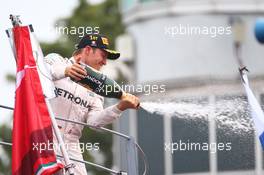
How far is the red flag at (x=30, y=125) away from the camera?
51.8ft

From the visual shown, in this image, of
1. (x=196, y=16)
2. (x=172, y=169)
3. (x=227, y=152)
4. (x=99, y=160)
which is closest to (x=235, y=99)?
(x=227, y=152)

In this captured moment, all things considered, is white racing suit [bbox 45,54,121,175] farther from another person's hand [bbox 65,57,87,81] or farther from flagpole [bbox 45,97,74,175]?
flagpole [bbox 45,97,74,175]

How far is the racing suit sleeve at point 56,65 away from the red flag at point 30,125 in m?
0.55

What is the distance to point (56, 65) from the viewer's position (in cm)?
1711

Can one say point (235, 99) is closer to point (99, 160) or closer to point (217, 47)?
point (217, 47)

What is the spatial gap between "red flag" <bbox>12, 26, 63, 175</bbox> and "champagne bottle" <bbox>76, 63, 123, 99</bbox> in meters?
0.62

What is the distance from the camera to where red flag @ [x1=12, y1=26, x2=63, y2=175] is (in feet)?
51.8

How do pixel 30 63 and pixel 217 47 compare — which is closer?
pixel 30 63

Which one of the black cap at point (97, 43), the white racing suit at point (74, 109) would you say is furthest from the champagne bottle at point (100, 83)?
the black cap at point (97, 43)

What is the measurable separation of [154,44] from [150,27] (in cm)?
46

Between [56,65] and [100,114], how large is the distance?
743 millimetres

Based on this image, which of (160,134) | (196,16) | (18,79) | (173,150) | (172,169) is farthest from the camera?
(196,16)

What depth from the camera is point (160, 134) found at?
25.2 meters

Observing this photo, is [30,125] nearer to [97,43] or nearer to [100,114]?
[100,114]
